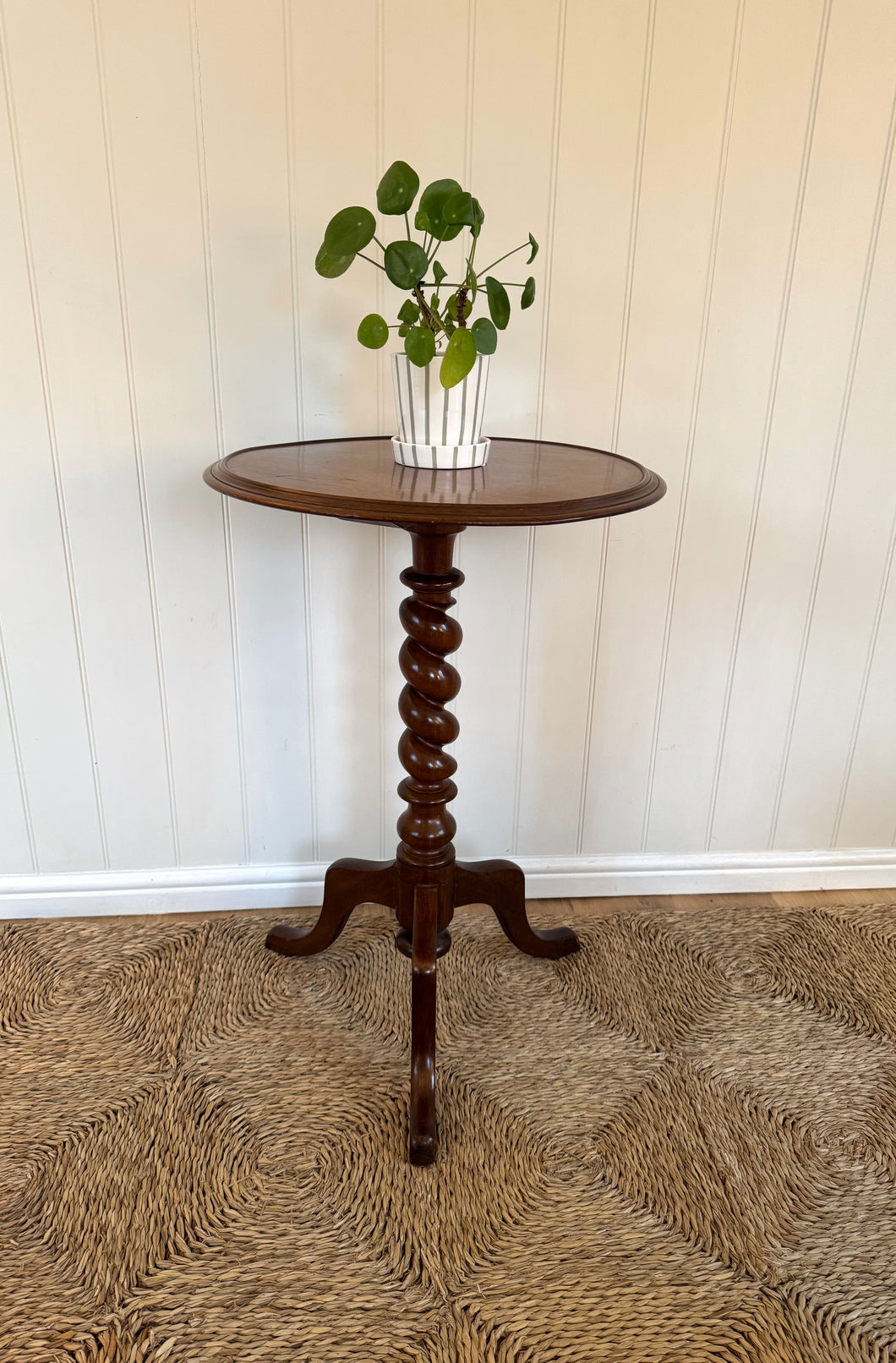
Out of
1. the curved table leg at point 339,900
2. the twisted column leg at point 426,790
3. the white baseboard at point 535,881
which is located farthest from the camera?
the white baseboard at point 535,881

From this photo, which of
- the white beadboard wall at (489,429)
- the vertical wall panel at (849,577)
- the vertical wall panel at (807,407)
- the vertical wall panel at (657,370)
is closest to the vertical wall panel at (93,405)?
the white beadboard wall at (489,429)

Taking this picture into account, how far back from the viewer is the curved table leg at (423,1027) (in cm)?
123

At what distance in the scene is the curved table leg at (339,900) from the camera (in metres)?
1.50

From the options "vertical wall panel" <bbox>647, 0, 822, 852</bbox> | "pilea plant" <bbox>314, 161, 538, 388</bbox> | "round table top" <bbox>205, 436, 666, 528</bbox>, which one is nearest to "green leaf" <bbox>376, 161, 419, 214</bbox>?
"pilea plant" <bbox>314, 161, 538, 388</bbox>

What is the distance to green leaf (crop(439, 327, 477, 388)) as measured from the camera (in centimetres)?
106

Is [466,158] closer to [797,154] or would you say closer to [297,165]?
[297,165]

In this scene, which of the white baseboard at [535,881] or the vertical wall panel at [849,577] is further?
the white baseboard at [535,881]

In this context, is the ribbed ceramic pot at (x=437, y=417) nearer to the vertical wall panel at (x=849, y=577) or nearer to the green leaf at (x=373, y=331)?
the green leaf at (x=373, y=331)

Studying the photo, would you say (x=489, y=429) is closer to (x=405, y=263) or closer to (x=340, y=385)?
(x=340, y=385)

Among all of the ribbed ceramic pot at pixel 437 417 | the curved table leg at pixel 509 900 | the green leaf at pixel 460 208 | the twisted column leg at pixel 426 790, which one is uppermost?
the green leaf at pixel 460 208

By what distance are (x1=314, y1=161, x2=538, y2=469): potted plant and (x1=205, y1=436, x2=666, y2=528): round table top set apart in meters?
0.04

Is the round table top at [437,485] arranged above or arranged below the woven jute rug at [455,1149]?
above

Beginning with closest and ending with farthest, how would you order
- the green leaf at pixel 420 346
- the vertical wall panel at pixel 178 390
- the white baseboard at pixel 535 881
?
the green leaf at pixel 420 346
the vertical wall panel at pixel 178 390
the white baseboard at pixel 535 881

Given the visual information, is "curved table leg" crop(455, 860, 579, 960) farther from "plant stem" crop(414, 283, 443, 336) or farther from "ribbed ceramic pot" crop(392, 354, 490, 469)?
"plant stem" crop(414, 283, 443, 336)
